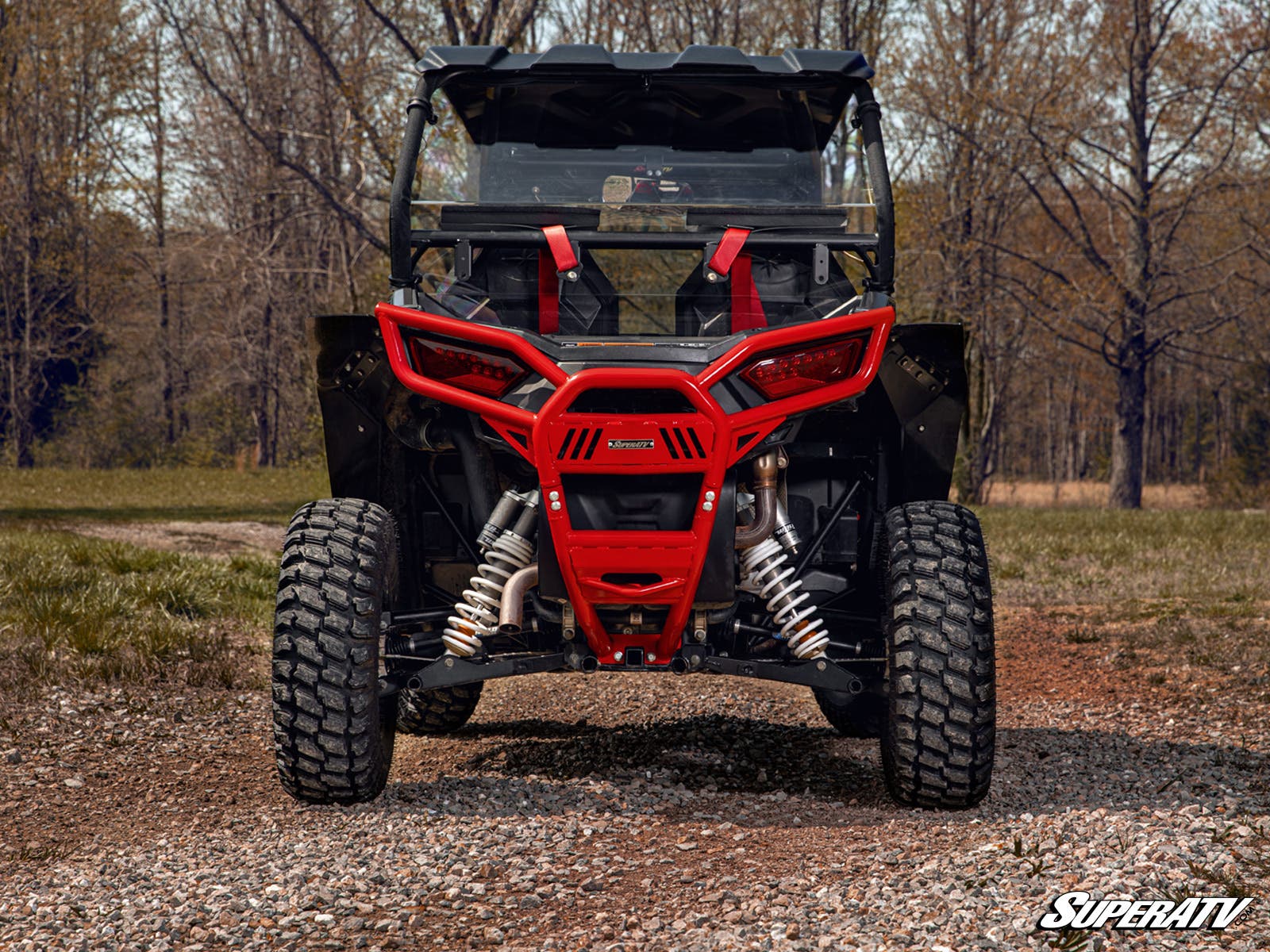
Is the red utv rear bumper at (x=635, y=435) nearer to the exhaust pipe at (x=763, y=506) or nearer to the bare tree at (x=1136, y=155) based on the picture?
the exhaust pipe at (x=763, y=506)

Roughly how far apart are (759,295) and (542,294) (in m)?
0.81

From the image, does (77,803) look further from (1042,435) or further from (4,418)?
(1042,435)

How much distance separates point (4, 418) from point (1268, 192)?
28.7 meters

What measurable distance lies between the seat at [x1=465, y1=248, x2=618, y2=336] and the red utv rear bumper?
85 centimetres

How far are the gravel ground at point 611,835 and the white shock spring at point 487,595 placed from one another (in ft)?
1.81

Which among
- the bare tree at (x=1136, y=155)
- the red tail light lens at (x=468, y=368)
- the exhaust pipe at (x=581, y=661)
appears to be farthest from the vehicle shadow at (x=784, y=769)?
the bare tree at (x=1136, y=155)

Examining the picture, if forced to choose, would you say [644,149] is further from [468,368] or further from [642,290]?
[468,368]

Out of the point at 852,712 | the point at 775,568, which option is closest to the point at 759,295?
the point at 775,568

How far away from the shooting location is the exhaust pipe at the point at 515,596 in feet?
13.6

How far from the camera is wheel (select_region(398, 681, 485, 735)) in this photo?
5.72 metres

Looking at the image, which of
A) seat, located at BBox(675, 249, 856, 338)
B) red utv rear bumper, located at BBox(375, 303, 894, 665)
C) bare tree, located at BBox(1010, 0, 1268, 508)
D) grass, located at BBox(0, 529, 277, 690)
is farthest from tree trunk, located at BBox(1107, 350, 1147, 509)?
red utv rear bumper, located at BBox(375, 303, 894, 665)

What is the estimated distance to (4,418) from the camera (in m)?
32.9

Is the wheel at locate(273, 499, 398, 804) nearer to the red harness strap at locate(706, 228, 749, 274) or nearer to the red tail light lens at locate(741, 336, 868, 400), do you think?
the red tail light lens at locate(741, 336, 868, 400)

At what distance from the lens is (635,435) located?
3900mm
